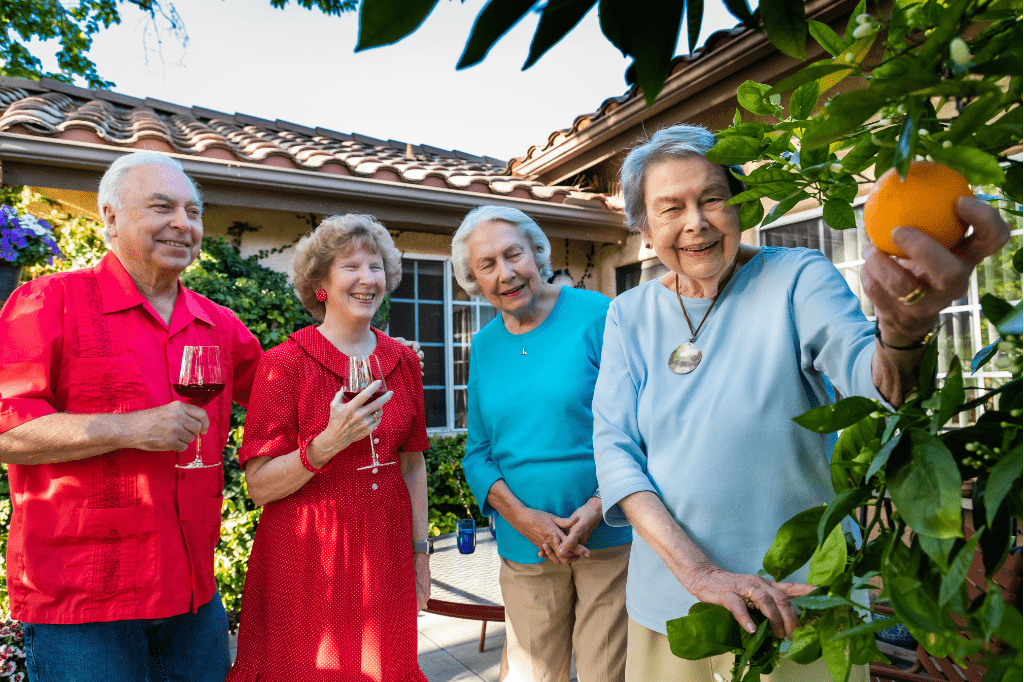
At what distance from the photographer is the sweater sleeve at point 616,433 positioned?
4.88ft

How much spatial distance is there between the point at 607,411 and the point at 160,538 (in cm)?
138

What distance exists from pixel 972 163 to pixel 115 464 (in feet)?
7.08

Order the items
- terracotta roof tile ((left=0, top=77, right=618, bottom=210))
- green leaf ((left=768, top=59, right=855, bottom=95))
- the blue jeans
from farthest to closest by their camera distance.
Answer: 1. terracotta roof tile ((left=0, top=77, right=618, bottom=210))
2. the blue jeans
3. green leaf ((left=768, top=59, right=855, bottom=95))

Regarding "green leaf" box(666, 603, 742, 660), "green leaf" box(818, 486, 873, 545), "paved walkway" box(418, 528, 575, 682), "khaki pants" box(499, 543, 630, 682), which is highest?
"green leaf" box(818, 486, 873, 545)

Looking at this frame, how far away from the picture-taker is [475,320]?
293 inches

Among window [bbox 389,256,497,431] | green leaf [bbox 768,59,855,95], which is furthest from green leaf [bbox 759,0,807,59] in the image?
window [bbox 389,256,497,431]

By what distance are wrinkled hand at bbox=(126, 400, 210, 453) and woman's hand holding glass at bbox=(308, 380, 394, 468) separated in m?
0.36

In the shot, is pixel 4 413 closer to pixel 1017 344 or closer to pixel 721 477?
pixel 721 477

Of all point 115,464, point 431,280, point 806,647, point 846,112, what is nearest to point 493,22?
point 846,112

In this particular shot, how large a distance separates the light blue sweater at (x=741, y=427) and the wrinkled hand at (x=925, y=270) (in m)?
0.51

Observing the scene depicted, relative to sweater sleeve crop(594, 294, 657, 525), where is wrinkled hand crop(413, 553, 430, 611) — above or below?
below

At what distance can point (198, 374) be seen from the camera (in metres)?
1.99

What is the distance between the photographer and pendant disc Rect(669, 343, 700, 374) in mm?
1506

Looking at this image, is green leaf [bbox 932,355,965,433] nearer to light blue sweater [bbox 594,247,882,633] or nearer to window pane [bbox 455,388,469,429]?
light blue sweater [bbox 594,247,882,633]
